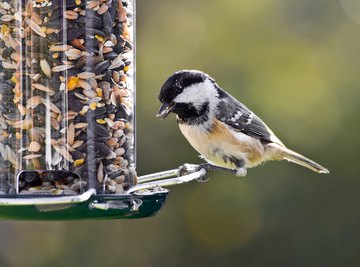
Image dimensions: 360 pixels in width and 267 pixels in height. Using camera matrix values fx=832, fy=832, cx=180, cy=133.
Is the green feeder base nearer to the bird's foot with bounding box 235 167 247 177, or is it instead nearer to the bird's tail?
the bird's foot with bounding box 235 167 247 177

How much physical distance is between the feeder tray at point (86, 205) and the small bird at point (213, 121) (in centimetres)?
92

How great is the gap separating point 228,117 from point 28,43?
6.58ft

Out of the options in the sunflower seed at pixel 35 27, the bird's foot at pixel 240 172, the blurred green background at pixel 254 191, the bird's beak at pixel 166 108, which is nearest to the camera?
the sunflower seed at pixel 35 27

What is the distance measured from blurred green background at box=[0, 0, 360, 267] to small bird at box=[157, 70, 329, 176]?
10.4ft

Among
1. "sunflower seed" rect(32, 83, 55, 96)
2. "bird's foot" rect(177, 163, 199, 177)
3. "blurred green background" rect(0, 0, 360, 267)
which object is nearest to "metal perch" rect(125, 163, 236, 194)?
"bird's foot" rect(177, 163, 199, 177)

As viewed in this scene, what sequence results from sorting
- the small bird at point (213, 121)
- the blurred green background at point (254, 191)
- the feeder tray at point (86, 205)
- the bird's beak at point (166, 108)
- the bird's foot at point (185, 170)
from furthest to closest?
the blurred green background at point (254, 191)
the small bird at point (213, 121)
the bird's beak at point (166, 108)
the bird's foot at point (185, 170)
the feeder tray at point (86, 205)

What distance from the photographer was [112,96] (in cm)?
484

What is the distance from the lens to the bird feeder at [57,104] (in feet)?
15.2

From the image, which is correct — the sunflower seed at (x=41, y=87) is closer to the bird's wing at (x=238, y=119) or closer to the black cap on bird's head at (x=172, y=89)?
the black cap on bird's head at (x=172, y=89)

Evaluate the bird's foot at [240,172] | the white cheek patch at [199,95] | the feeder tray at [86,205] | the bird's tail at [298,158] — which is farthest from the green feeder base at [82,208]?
the bird's tail at [298,158]

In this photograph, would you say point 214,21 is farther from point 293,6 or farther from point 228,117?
point 228,117

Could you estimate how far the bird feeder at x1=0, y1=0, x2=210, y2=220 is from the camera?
462cm

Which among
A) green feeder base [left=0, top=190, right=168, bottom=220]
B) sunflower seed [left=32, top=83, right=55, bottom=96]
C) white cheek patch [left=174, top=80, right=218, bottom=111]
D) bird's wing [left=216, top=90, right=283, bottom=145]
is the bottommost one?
green feeder base [left=0, top=190, right=168, bottom=220]

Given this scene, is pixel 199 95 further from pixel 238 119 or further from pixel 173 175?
pixel 173 175
